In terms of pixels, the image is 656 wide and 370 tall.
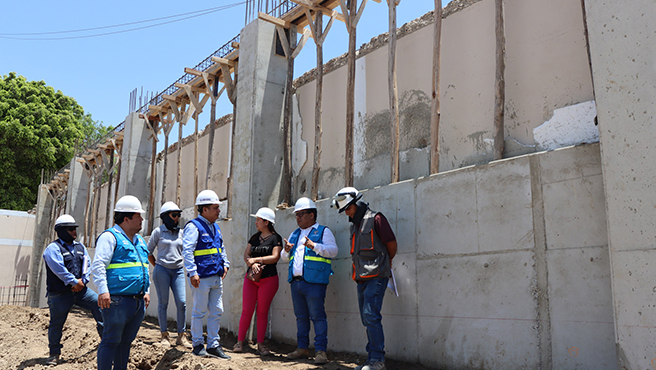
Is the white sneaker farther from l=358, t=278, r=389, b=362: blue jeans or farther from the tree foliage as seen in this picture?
the tree foliage

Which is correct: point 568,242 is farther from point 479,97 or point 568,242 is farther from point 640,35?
point 479,97

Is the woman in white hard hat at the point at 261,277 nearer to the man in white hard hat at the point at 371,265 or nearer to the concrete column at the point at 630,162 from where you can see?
the man in white hard hat at the point at 371,265

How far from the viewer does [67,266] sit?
22.1ft

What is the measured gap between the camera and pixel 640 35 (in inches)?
150

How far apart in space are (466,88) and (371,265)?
8.05 ft

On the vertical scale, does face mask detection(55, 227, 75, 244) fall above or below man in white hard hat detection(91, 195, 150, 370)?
above

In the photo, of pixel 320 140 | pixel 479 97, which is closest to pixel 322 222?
pixel 320 140

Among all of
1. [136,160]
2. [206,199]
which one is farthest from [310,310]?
[136,160]

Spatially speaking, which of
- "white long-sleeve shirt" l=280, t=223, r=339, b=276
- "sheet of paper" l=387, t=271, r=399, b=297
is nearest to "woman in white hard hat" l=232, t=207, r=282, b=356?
"white long-sleeve shirt" l=280, t=223, r=339, b=276

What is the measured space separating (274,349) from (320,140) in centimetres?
312

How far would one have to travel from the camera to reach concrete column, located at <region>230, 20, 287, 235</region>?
28.0ft

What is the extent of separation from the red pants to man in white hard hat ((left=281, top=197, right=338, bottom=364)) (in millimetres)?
482

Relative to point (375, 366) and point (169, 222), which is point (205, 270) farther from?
point (375, 366)

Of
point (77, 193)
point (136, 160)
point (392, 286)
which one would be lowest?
point (392, 286)
